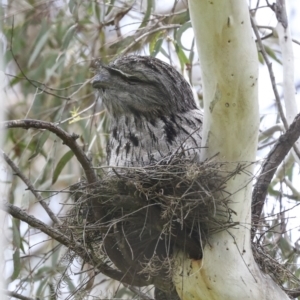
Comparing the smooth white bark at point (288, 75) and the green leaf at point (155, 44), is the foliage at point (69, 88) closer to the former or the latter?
the green leaf at point (155, 44)

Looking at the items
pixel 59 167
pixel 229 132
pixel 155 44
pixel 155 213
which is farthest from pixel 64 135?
pixel 155 44

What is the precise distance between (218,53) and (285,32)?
1019 millimetres

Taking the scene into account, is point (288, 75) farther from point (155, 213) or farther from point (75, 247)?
point (75, 247)

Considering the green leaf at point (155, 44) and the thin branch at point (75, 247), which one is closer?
the thin branch at point (75, 247)

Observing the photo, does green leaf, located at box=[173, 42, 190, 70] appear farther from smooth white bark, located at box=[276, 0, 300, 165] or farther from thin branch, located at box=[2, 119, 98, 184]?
thin branch, located at box=[2, 119, 98, 184]

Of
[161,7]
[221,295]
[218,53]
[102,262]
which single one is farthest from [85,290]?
[161,7]

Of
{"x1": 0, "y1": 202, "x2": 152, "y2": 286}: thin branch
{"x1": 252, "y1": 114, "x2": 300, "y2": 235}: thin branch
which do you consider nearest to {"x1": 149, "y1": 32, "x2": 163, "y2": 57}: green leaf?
{"x1": 252, "y1": 114, "x2": 300, "y2": 235}: thin branch

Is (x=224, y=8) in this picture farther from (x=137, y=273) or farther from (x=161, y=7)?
(x=161, y=7)

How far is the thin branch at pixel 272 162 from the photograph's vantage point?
211cm

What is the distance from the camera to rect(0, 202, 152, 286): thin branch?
204 centimetres

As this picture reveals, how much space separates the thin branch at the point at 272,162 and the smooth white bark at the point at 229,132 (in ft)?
0.56

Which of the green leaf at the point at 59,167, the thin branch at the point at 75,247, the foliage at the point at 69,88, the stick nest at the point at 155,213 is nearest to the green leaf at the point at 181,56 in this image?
the foliage at the point at 69,88

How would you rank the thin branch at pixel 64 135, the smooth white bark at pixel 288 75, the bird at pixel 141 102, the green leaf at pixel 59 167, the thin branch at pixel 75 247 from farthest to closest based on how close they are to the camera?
1. the green leaf at pixel 59 167
2. the smooth white bark at pixel 288 75
3. the bird at pixel 141 102
4. the thin branch at pixel 75 247
5. the thin branch at pixel 64 135

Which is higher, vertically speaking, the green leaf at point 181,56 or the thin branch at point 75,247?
the green leaf at point 181,56
